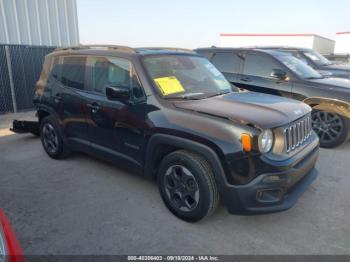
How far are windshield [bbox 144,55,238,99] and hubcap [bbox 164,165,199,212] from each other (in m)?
0.86

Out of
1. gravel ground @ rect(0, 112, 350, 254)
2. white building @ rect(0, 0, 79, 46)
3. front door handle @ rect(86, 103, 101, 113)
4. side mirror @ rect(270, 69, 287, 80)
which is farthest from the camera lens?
white building @ rect(0, 0, 79, 46)

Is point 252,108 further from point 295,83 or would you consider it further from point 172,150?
point 295,83

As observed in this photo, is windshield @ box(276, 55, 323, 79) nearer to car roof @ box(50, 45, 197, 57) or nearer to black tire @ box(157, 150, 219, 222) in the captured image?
car roof @ box(50, 45, 197, 57)

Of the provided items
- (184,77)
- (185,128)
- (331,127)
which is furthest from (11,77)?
(331,127)

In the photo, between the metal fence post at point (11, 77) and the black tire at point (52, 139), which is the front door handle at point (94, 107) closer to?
the black tire at point (52, 139)

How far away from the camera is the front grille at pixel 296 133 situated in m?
2.99

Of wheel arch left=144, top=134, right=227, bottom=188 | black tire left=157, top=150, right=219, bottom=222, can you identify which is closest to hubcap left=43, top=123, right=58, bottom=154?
wheel arch left=144, top=134, right=227, bottom=188

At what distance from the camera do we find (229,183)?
2812 mm

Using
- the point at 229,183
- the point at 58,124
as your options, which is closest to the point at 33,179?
the point at 58,124

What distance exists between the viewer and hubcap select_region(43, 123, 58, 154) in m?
4.92

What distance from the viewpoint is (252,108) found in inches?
123

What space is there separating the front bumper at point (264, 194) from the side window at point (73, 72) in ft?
8.54

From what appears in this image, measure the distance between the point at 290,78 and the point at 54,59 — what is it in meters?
4.31

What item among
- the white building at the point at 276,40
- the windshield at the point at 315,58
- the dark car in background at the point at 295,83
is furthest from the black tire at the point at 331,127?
the white building at the point at 276,40
